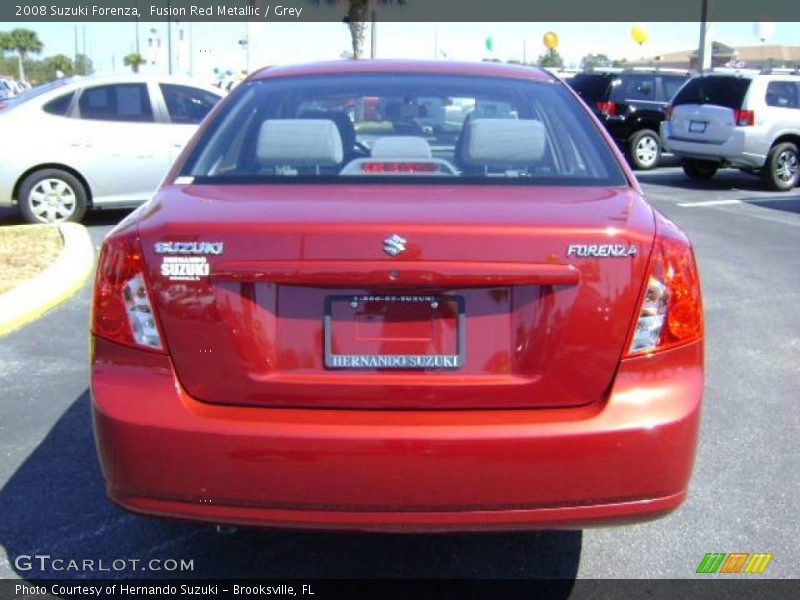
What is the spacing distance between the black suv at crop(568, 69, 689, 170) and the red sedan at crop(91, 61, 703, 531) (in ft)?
51.5

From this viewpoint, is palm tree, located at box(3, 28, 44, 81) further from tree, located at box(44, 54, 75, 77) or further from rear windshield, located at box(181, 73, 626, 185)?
rear windshield, located at box(181, 73, 626, 185)

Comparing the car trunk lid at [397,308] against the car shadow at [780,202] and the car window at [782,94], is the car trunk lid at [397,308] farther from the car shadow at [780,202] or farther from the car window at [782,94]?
the car window at [782,94]

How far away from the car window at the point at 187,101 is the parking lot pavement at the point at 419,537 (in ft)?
16.1

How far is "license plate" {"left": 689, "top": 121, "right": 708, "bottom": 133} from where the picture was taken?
48.3 feet

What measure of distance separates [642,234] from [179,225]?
51.1 inches

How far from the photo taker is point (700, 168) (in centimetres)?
1614

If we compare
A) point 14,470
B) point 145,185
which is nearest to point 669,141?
point 145,185

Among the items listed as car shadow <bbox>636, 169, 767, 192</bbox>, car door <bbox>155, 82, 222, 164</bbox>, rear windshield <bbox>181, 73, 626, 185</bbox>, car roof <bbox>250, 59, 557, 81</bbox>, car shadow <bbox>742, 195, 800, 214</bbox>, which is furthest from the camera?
car shadow <bbox>636, 169, 767, 192</bbox>

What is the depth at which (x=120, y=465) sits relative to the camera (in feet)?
8.67

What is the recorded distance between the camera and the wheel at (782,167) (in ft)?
47.9

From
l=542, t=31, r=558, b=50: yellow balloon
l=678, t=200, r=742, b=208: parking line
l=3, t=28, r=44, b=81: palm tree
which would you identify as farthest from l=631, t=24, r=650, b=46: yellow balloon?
l=3, t=28, r=44, b=81: palm tree

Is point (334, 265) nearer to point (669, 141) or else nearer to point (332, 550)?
point (332, 550)
